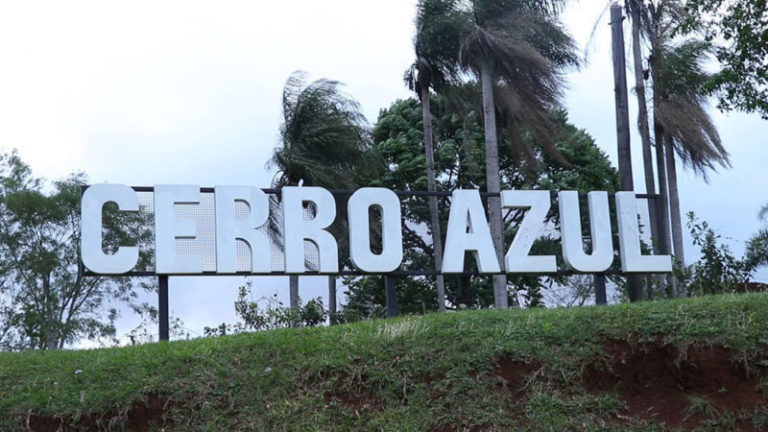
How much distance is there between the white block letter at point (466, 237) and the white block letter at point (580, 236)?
4.41 feet

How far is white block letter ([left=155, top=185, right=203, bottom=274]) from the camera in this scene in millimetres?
15719

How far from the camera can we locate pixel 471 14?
2881 cm

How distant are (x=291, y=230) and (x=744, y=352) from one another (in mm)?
7393

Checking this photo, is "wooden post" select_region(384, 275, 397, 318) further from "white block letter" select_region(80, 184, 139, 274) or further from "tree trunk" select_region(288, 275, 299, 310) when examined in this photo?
"tree trunk" select_region(288, 275, 299, 310)

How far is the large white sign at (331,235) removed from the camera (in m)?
15.7

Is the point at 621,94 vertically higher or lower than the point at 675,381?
higher

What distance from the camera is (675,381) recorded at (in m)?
11.9

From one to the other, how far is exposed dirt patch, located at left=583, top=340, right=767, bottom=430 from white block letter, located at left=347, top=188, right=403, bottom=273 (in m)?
5.18

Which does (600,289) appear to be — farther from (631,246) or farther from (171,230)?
(171,230)

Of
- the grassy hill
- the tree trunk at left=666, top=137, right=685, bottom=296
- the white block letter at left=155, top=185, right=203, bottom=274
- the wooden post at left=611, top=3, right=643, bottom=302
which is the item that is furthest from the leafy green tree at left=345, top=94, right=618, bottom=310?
the grassy hill

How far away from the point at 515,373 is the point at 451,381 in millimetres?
778

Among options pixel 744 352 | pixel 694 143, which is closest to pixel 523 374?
pixel 744 352

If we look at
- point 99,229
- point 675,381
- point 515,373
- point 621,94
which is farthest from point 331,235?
point 621,94

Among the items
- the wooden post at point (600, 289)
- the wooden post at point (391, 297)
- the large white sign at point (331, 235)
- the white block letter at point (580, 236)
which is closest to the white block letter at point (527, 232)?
the large white sign at point (331, 235)
